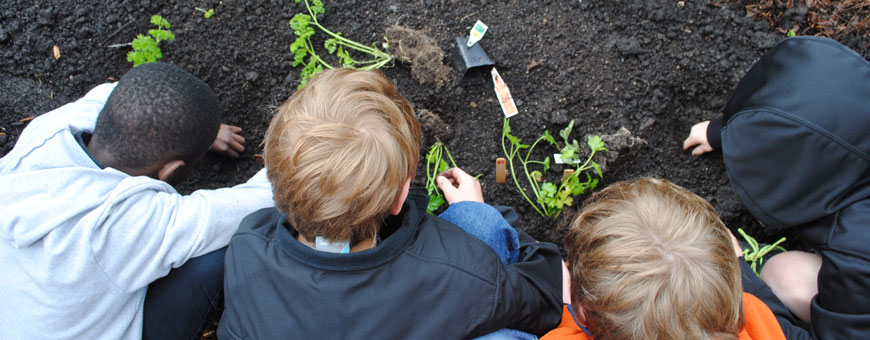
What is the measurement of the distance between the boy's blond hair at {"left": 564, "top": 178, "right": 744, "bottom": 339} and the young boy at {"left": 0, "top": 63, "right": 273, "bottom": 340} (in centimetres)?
138

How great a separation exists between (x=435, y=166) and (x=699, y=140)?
1335 mm

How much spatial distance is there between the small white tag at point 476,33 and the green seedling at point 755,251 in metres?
1.62

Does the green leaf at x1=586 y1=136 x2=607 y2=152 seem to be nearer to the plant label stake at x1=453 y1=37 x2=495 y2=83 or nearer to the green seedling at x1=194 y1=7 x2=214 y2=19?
the plant label stake at x1=453 y1=37 x2=495 y2=83

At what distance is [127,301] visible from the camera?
186cm

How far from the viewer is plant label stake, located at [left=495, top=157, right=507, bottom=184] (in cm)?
242

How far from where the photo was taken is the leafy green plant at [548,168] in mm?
2385

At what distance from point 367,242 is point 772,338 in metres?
1.48

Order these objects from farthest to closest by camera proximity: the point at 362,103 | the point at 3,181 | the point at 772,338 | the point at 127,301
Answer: the point at 127,301 → the point at 772,338 → the point at 3,181 → the point at 362,103

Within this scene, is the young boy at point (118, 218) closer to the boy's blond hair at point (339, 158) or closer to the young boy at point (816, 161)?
the boy's blond hair at point (339, 158)

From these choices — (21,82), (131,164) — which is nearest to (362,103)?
(131,164)

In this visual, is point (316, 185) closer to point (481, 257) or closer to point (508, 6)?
point (481, 257)

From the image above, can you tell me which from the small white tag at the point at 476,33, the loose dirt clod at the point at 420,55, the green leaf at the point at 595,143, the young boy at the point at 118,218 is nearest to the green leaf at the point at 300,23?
the loose dirt clod at the point at 420,55

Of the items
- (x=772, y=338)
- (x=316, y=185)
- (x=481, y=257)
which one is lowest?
(x=772, y=338)

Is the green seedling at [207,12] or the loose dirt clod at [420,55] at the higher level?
the green seedling at [207,12]
